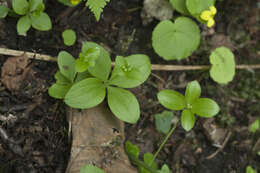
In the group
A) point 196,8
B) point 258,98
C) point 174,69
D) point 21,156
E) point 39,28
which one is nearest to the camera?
point 21,156

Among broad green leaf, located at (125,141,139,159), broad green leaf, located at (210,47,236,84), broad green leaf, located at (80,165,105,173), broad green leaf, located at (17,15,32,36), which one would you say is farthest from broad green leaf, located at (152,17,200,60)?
broad green leaf, located at (80,165,105,173)

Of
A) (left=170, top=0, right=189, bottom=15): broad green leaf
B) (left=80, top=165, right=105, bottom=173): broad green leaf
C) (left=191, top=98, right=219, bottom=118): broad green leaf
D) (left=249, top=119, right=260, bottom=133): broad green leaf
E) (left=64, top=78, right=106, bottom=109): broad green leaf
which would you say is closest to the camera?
(left=80, top=165, right=105, bottom=173): broad green leaf

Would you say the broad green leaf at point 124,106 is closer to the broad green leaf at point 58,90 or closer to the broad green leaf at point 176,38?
the broad green leaf at point 58,90

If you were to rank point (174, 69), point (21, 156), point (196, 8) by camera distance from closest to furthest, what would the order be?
1. point (21, 156)
2. point (196, 8)
3. point (174, 69)

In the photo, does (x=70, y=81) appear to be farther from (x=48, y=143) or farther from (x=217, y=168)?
(x=217, y=168)

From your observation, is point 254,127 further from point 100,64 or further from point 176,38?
point 100,64

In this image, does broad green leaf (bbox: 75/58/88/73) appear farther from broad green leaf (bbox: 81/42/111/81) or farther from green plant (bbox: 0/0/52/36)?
green plant (bbox: 0/0/52/36)

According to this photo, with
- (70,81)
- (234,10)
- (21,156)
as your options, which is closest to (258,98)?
(234,10)

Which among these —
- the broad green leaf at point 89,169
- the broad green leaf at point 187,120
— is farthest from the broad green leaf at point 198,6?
the broad green leaf at point 89,169
